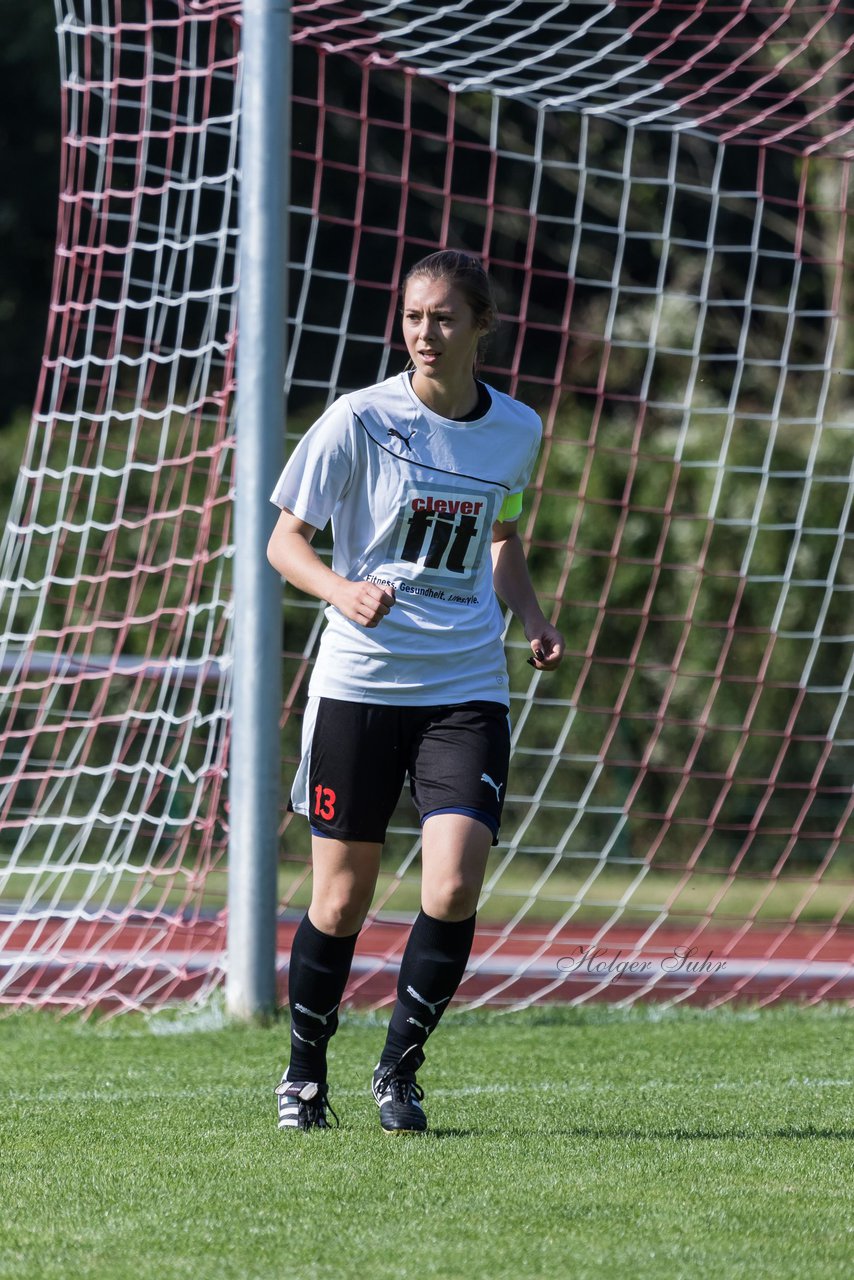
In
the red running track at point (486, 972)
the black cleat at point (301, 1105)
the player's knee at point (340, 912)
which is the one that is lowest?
Answer: the red running track at point (486, 972)

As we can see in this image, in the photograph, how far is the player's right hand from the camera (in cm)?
325

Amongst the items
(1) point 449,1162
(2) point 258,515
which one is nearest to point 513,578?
(1) point 449,1162

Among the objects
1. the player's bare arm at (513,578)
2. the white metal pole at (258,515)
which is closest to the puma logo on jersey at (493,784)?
the player's bare arm at (513,578)

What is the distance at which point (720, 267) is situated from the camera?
15961 mm

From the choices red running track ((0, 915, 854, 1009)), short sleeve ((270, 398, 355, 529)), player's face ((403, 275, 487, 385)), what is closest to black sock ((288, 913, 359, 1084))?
short sleeve ((270, 398, 355, 529))

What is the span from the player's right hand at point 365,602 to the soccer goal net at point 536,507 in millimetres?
1432

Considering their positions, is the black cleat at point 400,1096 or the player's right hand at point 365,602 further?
the black cleat at point 400,1096

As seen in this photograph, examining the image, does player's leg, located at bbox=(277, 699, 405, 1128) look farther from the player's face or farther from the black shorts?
the player's face

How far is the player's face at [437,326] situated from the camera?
3.54 m

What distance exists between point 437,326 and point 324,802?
0.97 m

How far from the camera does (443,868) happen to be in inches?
136

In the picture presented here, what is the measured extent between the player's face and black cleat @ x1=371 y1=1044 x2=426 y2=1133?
1356 mm

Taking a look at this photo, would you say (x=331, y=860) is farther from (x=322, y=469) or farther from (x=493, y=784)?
(x=322, y=469)

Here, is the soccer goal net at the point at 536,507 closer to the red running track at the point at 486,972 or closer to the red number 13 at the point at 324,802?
the red running track at the point at 486,972
